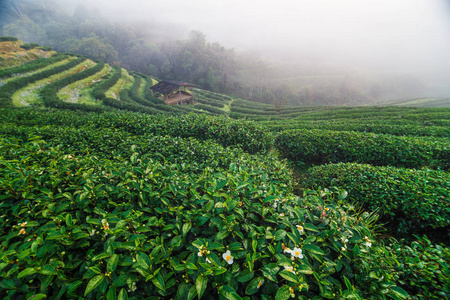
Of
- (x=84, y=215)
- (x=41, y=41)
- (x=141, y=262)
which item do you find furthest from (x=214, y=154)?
(x=41, y=41)

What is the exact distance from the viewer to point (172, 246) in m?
1.79

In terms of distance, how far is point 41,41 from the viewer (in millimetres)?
76688

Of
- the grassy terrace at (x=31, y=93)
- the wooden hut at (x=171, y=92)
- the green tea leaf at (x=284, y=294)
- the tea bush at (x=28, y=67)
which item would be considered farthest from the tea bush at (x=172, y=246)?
the wooden hut at (x=171, y=92)

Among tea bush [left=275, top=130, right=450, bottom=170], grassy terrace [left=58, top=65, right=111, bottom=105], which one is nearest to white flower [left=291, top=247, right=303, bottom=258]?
tea bush [left=275, top=130, right=450, bottom=170]

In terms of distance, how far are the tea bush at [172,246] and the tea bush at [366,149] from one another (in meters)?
6.57

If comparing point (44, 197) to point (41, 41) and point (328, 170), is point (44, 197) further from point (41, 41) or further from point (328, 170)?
point (41, 41)

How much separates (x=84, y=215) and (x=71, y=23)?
150807 millimetres

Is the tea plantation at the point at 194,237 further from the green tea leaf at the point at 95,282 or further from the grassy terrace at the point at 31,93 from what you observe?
the grassy terrace at the point at 31,93

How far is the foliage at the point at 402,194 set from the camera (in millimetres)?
4301

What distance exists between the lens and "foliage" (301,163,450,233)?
4.30 m

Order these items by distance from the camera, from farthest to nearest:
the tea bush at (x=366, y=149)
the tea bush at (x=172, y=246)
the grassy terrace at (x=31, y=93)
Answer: the grassy terrace at (x=31, y=93), the tea bush at (x=366, y=149), the tea bush at (x=172, y=246)

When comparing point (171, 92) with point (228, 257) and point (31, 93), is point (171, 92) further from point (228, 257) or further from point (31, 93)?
point (228, 257)

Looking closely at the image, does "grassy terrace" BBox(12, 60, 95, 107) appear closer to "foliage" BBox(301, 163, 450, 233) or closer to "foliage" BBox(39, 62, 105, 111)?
"foliage" BBox(39, 62, 105, 111)

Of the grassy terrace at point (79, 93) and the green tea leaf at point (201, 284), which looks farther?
the grassy terrace at point (79, 93)
